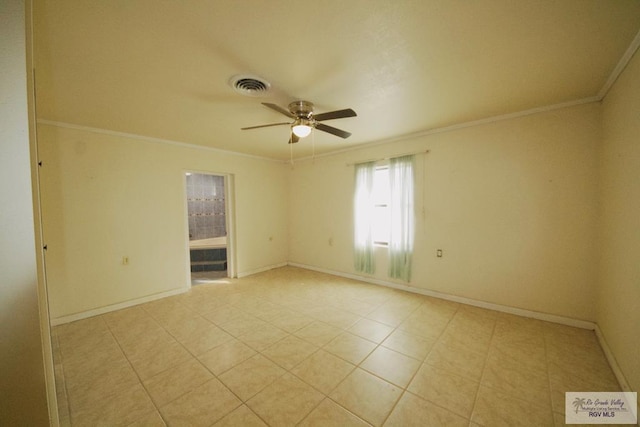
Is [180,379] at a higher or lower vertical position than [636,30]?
lower

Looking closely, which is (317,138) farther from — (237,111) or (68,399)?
(68,399)

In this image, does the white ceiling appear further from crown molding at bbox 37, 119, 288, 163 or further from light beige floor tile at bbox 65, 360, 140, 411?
light beige floor tile at bbox 65, 360, 140, 411

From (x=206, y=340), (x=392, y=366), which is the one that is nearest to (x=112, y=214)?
(x=206, y=340)

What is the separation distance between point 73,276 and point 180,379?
92.7 inches

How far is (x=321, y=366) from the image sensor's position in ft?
6.87

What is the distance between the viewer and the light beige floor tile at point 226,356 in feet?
6.91

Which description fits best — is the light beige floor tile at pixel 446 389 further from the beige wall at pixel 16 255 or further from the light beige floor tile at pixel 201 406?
the beige wall at pixel 16 255

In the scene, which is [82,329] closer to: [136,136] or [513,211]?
[136,136]

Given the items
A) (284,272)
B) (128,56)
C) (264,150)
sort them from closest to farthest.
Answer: (128,56) → (264,150) → (284,272)

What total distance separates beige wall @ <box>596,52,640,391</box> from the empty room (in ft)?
0.10

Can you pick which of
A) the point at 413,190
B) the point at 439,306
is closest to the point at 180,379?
the point at 439,306

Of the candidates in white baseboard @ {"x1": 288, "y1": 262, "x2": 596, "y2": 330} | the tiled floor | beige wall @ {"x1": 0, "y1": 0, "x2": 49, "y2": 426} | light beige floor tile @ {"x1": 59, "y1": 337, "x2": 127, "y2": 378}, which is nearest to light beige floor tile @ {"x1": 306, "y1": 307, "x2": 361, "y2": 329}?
the tiled floor

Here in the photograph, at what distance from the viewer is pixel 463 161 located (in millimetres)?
3262

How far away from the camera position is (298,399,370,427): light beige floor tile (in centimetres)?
154
